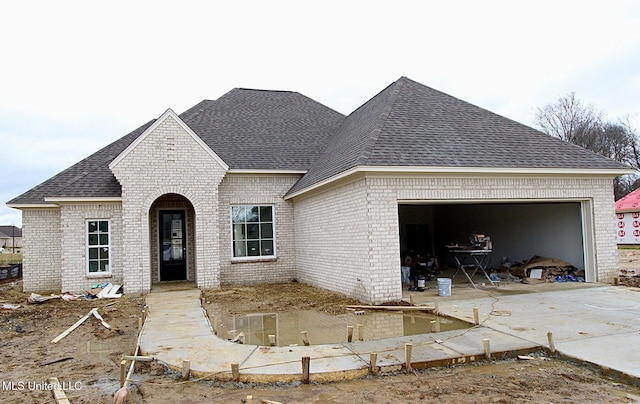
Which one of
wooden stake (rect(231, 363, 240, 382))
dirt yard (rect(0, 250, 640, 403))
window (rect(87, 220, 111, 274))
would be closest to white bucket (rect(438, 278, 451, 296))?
dirt yard (rect(0, 250, 640, 403))

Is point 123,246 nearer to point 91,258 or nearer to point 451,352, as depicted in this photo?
point 91,258

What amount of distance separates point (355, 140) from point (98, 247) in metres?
8.77

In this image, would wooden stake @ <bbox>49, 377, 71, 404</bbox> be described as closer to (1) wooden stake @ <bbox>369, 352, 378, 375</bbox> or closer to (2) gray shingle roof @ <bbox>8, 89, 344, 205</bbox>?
(1) wooden stake @ <bbox>369, 352, 378, 375</bbox>

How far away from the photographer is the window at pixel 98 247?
46.9ft

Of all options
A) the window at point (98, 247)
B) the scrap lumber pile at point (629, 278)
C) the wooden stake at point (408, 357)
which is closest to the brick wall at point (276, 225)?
the window at point (98, 247)

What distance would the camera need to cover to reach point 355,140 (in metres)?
12.8

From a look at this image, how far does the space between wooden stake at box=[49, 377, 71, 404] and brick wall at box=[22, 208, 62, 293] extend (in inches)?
427

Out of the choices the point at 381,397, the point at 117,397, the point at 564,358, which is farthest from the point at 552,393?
the point at 117,397

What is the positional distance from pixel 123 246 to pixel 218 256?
9.06ft

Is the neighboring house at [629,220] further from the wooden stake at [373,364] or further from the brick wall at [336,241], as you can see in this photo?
the wooden stake at [373,364]

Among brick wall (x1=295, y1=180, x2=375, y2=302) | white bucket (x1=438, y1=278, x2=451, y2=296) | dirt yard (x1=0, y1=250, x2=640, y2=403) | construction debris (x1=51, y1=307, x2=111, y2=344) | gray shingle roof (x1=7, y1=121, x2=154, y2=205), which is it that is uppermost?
gray shingle roof (x1=7, y1=121, x2=154, y2=205)

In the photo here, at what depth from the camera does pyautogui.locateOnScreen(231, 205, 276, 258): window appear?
15266 millimetres

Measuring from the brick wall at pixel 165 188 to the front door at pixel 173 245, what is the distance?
2048mm

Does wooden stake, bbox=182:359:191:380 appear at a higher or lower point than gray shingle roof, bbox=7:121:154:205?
lower
